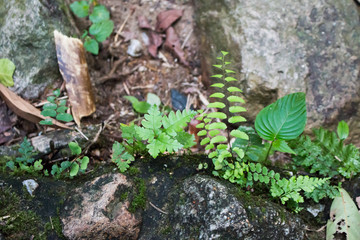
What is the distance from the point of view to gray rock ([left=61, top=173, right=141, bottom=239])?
7.38 ft

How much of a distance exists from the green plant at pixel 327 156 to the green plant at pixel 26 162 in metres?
2.22

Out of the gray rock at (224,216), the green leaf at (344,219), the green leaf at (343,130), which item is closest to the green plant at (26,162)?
the gray rock at (224,216)

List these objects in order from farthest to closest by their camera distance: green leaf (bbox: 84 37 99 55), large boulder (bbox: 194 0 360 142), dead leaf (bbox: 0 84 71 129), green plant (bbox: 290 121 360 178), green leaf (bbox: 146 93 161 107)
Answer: green leaf (bbox: 146 93 161 107) < green leaf (bbox: 84 37 99 55) < large boulder (bbox: 194 0 360 142) < dead leaf (bbox: 0 84 71 129) < green plant (bbox: 290 121 360 178)

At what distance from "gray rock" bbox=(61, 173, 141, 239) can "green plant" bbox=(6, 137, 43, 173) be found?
446 mm

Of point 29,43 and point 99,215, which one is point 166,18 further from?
point 99,215

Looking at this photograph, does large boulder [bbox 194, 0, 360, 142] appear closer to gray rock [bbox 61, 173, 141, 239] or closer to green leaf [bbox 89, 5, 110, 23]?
green leaf [bbox 89, 5, 110, 23]

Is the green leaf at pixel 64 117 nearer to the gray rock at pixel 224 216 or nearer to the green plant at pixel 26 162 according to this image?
the green plant at pixel 26 162

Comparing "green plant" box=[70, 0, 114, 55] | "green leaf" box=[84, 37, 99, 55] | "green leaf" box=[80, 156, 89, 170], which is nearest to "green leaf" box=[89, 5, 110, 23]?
"green plant" box=[70, 0, 114, 55]

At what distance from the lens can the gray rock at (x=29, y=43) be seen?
10.7 ft

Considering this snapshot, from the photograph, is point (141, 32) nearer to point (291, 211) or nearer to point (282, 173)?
point (282, 173)

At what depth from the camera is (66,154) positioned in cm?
288

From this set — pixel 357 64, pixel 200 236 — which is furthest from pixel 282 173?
pixel 357 64

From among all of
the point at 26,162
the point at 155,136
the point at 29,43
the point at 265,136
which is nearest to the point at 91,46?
the point at 29,43

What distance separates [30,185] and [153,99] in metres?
1.69
